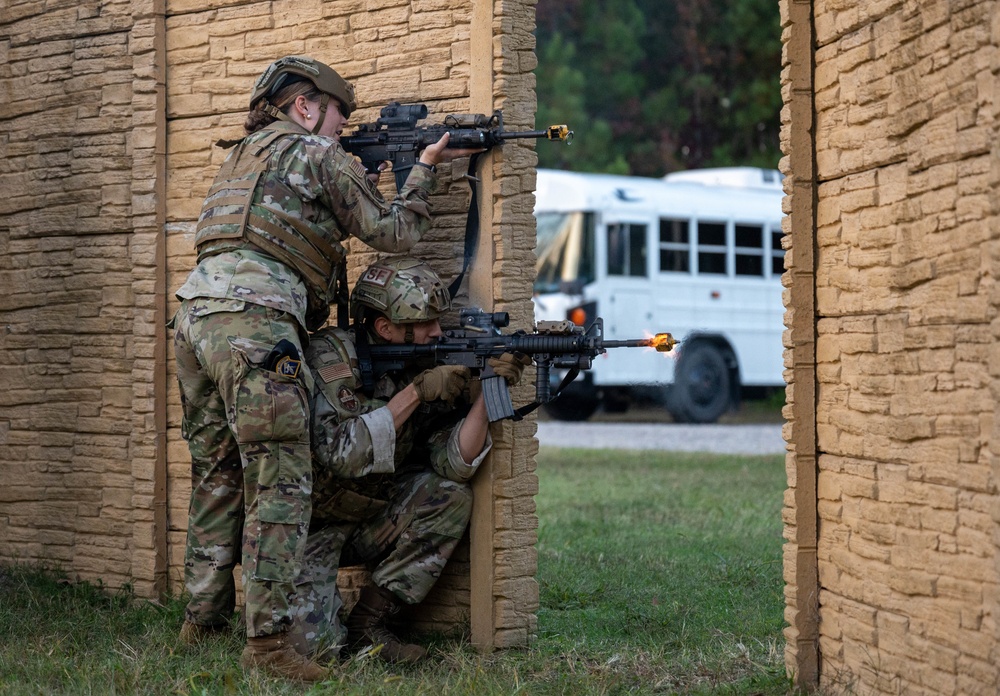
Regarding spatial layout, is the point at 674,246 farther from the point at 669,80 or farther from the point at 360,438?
the point at 360,438

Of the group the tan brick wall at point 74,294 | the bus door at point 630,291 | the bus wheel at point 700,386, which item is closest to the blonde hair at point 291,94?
the tan brick wall at point 74,294

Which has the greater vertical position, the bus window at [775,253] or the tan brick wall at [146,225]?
the bus window at [775,253]

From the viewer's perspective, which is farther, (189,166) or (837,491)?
(189,166)

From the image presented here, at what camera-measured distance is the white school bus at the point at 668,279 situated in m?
16.2

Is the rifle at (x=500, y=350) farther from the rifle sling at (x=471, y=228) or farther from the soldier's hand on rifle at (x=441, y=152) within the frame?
the soldier's hand on rifle at (x=441, y=152)

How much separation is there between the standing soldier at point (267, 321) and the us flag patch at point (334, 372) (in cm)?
14

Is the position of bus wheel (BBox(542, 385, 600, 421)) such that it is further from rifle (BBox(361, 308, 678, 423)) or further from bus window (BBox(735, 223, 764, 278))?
rifle (BBox(361, 308, 678, 423))

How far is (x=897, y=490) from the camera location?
12.3 ft

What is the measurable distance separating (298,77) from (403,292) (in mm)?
939

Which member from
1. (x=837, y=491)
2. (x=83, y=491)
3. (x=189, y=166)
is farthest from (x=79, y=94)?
(x=837, y=491)

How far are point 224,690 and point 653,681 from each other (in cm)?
148

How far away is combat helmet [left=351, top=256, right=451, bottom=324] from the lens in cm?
482

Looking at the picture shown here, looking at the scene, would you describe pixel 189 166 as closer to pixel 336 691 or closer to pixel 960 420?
pixel 336 691

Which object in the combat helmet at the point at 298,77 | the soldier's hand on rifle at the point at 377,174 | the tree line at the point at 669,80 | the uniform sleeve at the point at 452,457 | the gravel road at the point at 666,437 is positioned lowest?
the gravel road at the point at 666,437
